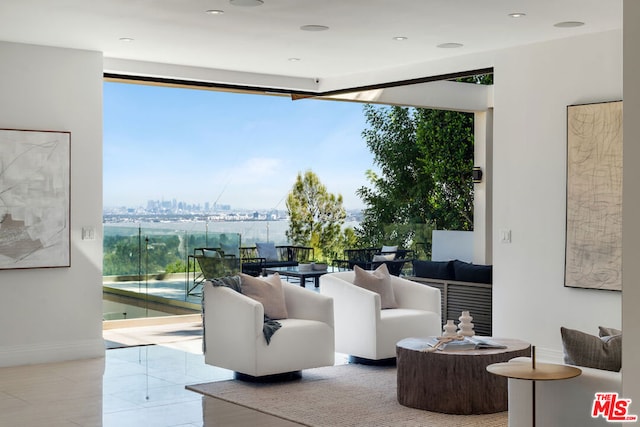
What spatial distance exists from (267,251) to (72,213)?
5962mm

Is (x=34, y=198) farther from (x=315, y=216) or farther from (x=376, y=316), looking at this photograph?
(x=315, y=216)

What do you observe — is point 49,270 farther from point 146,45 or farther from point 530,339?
point 530,339

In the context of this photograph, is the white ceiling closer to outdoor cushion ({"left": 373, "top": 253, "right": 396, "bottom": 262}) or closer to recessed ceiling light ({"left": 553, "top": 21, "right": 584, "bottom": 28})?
recessed ceiling light ({"left": 553, "top": 21, "right": 584, "bottom": 28})

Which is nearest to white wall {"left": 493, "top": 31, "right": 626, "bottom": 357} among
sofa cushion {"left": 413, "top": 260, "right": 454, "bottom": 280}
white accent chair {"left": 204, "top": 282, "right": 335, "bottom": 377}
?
sofa cushion {"left": 413, "top": 260, "right": 454, "bottom": 280}

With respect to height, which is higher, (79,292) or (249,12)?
(249,12)

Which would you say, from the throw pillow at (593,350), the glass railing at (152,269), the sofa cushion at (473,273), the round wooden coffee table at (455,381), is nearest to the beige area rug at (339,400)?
the round wooden coffee table at (455,381)

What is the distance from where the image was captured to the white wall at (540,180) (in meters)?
7.32

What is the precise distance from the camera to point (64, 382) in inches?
273

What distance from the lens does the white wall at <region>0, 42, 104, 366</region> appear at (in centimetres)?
775

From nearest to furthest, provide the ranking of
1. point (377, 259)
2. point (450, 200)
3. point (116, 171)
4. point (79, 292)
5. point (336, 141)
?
point (79, 292), point (377, 259), point (450, 200), point (116, 171), point (336, 141)

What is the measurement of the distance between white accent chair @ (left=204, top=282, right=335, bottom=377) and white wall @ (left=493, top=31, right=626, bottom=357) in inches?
73.2

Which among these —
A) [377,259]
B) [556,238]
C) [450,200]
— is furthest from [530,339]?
[450,200]

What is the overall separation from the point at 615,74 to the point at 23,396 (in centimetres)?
529

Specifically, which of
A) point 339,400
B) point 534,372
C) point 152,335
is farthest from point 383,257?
point 534,372
